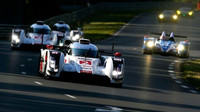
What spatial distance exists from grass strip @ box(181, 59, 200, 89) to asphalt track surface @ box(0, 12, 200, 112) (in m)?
0.32

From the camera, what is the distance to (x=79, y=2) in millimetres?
125250

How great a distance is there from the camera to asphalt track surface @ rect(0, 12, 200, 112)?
15523 millimetres

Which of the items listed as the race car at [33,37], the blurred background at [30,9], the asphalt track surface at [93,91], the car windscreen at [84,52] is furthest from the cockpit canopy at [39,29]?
the blurred background at [30,9]

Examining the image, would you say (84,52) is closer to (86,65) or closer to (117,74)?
(86,65)

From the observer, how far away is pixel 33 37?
3453cm

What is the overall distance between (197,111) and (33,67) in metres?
10.0

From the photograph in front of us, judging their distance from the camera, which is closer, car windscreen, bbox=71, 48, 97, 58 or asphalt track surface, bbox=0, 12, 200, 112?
asphalt track surface, bbox=0, 12, 200, 112

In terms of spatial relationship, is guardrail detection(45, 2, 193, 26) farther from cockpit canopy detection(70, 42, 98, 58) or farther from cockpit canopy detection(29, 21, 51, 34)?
cockpit canopy detection(70, 42, 98, 58)

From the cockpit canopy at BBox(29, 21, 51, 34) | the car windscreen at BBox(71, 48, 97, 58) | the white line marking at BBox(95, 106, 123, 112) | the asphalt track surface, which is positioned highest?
the cockpit canopy at BBox(29, 21, 51, 34)

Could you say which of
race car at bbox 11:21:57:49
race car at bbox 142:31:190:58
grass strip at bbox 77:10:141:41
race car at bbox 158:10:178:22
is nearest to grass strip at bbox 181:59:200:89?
race car at bbox 142:31:190:58

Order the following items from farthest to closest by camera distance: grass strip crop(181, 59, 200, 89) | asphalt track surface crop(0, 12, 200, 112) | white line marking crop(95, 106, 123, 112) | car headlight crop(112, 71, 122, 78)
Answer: grass strip crop(181, 59, 200, 89)
car headlight crop(112, 71, 122, 78)
asphalt track surface crop(0, 12, 200, 112)
white line marking crop(95, 106, 123, 112)

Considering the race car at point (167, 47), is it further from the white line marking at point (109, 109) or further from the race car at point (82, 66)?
the white line marking at point (109, 109)

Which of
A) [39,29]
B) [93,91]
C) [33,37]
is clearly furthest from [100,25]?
[93,91]

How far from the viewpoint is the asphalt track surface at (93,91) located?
15523 mm
